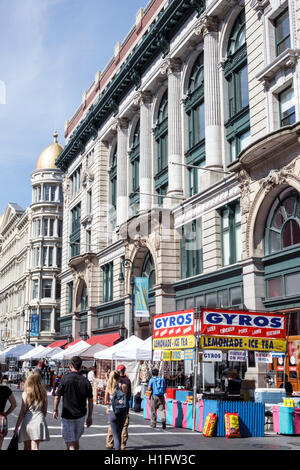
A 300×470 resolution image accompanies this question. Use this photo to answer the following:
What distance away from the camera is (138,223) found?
1441 inches

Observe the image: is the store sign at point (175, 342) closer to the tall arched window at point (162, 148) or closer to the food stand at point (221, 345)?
the food stand at point (221, 345)

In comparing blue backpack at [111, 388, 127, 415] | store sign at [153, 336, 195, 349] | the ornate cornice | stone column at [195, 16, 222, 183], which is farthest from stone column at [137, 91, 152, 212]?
blue backpack at [111, 388, 127, 415]

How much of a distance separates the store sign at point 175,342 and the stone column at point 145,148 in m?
17.4

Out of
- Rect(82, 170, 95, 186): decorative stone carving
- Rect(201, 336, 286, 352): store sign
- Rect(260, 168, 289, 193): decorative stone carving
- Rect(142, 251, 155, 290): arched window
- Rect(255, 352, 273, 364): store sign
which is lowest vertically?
Rect(255, 352, 273, 364): store sign

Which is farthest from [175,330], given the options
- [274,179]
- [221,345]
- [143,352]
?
[274,179]

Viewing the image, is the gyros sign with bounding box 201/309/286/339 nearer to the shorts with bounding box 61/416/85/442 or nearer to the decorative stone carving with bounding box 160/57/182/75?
the shorts with bounding box 61/416/85/442

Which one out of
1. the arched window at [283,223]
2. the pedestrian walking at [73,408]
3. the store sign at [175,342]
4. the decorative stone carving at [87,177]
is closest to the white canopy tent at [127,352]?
the store sign at [175,342]

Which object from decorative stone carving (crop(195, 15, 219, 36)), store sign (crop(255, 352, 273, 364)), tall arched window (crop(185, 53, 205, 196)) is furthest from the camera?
tall arched window (crop(185, 53, 205, 196))

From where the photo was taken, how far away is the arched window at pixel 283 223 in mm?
23391

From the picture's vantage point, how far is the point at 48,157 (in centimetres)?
8006

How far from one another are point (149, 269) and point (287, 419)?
21.4 metres

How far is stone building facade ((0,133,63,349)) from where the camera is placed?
73875 mm
